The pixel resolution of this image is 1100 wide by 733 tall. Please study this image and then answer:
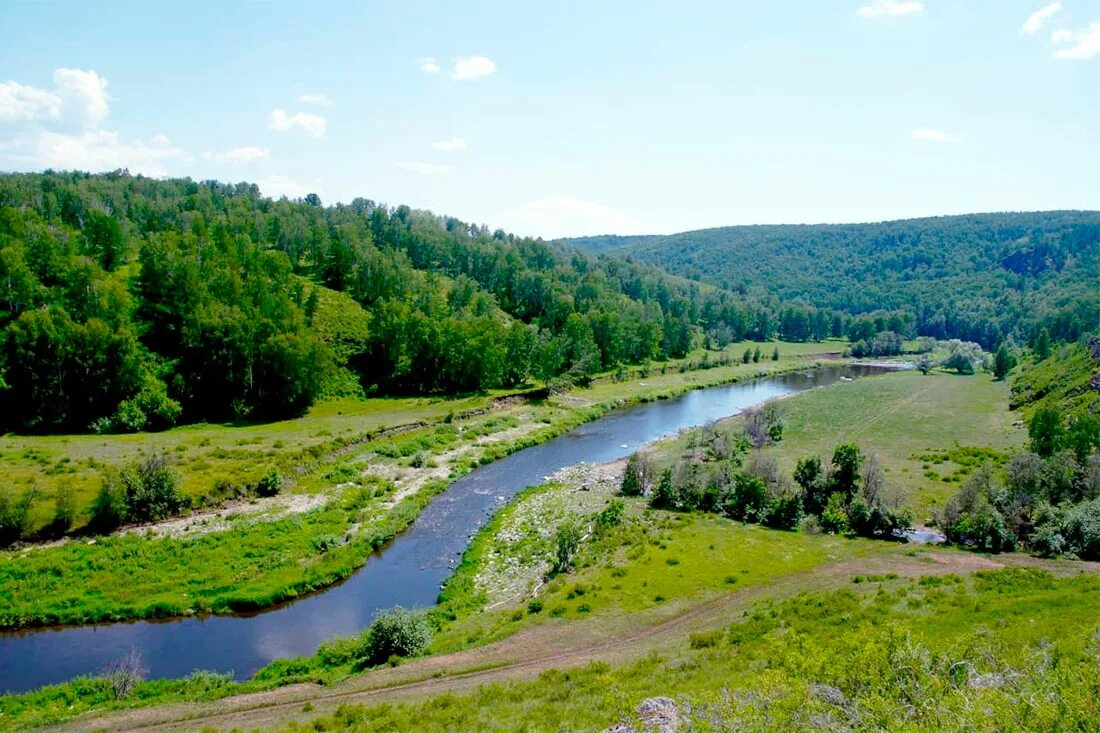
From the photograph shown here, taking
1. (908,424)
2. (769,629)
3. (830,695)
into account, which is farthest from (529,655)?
(908,424)

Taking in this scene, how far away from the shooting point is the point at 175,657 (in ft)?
103

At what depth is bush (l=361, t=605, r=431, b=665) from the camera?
30250 mm

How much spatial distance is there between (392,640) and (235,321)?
60039 millimetres

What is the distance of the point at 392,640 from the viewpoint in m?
30.3

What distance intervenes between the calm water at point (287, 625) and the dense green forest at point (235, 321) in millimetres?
35297

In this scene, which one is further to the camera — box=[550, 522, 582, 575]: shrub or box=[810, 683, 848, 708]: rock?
box=[550, 522, 582, 575]: shrub

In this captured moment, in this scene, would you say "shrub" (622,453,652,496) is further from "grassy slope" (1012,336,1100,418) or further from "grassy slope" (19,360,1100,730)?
"grassy slope" (1012,336,1100,418)

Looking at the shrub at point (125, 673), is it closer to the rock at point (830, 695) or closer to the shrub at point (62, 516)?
the shrub at point (62, 516)

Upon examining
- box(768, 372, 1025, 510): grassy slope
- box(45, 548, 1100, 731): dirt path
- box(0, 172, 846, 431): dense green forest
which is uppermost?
box(0, 172, 846, 431): dense green forest

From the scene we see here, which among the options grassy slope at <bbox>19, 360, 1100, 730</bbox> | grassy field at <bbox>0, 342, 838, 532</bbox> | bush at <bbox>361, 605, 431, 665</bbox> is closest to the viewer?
grassy slope at <bbox>19, 360, 1100, 730</bbox>

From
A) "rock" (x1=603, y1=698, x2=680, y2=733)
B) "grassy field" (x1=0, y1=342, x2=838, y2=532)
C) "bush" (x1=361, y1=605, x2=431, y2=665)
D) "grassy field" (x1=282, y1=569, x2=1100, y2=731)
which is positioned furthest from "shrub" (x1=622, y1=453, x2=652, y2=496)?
"rock" (x1=603, y1=698, x2=680, y2=733)

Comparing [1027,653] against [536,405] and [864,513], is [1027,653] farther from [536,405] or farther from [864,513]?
[536,405]

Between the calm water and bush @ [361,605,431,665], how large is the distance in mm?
3998

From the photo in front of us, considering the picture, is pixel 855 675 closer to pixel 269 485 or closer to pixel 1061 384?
pixel 269 485
